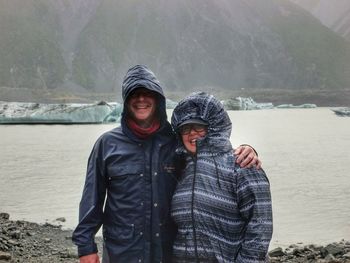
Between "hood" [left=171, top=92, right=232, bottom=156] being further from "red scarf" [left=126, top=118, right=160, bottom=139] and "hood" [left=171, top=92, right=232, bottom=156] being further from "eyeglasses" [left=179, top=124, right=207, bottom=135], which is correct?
"red scarf" [left=126, top=118, right=160, bottom=139]

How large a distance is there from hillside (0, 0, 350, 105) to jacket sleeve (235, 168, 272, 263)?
420ft

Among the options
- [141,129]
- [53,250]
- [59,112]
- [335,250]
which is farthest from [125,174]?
[59,112]

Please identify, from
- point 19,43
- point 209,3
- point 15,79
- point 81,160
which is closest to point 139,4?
point 209,3

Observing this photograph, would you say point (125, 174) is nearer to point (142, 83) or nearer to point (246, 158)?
point (142, 83)

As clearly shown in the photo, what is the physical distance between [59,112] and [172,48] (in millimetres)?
118148

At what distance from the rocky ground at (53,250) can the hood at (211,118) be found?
416 centimetres

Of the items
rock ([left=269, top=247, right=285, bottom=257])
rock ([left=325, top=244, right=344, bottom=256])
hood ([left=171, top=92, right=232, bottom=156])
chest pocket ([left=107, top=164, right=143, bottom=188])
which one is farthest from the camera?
rock ([left=269, top=247, right=285, bottom=257])

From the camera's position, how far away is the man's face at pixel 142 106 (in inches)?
107

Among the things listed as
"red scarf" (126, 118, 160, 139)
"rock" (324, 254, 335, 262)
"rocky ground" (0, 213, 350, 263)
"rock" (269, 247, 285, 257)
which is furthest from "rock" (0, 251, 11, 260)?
"red scarf" (126, 118, 160, 139)

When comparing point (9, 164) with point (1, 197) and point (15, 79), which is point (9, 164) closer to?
point (1, 197)

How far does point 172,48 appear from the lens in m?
157

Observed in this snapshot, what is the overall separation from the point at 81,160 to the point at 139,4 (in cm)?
16167

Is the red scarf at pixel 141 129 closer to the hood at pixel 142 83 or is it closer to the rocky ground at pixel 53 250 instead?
the hood at pixel 142 83

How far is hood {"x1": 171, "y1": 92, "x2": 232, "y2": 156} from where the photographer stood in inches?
101
